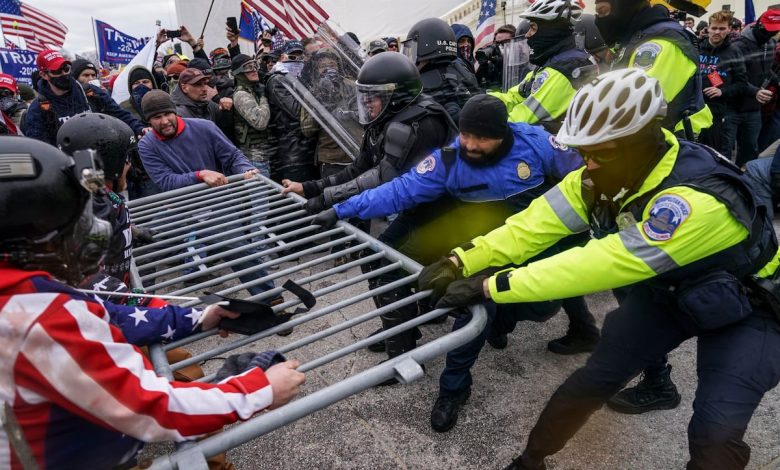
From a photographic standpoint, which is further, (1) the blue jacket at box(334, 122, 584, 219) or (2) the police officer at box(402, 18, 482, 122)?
(2) the police officer at box(402, 18, 482, 122)

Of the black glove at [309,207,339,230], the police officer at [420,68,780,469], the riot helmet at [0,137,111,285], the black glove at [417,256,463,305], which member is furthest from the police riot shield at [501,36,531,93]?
the riot helmet at [0,137,111,285]

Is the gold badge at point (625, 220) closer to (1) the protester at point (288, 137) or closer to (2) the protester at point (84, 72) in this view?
(1) the protester at point (288, 137)

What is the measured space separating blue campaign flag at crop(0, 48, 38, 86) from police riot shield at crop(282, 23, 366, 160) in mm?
10099

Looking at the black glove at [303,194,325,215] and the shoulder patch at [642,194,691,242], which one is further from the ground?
the shoulder patch at [642,194,691,242]

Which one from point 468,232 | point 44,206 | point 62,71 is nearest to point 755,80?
point 468,232

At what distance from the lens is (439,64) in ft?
14.7

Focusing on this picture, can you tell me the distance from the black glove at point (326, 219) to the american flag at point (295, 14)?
414 cm

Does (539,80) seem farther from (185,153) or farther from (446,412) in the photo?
(185,153)

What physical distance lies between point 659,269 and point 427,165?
154cm

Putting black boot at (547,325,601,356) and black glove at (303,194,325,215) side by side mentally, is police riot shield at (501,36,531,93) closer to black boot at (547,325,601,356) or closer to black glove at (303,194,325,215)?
black boot at (547,325,601,356)

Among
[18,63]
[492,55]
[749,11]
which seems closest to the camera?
[492,55]

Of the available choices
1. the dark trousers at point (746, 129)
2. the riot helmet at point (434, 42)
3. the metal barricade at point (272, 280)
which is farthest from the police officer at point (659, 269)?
the dark trousers at point (746, 129)

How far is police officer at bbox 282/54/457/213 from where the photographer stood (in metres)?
3.30

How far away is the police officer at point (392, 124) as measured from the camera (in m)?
3.30
